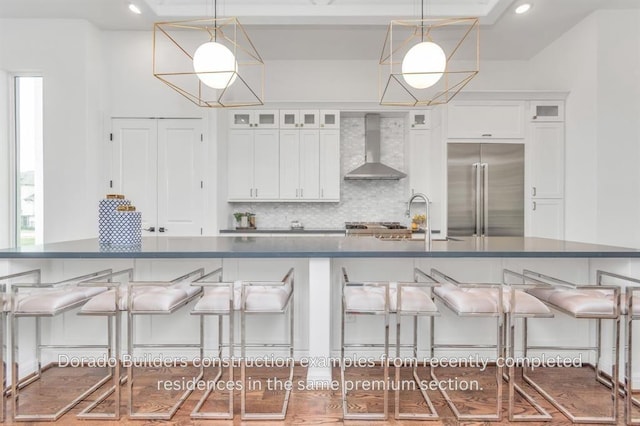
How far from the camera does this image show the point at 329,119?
15.6 ft

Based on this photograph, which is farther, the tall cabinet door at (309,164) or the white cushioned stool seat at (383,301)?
the tall cabinet door at (309,164)

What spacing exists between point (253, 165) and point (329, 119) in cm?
121

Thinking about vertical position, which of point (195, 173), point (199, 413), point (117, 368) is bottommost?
point (199, 413)

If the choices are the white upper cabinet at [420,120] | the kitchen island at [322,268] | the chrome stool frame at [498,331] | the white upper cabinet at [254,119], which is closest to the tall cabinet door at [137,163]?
the white upper cabinet at [254,119]

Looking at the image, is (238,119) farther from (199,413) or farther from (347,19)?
(199,413)

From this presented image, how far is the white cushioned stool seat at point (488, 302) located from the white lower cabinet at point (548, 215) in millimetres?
2761

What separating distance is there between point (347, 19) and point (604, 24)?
8.97 ft

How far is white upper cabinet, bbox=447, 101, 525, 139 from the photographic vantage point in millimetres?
4320

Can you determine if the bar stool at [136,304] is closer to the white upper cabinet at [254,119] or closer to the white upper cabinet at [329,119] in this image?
the white upper cabinet at [254,119]

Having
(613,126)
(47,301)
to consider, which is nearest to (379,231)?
(613,126)

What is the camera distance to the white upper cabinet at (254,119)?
4.70 metres

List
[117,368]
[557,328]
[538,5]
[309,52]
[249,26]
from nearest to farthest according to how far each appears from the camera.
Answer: [117,368], [557,328], [538,5], [249,26], [309,52]

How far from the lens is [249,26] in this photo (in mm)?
3908

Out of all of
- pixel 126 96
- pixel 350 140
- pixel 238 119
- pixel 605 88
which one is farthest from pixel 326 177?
pixel 605 88
